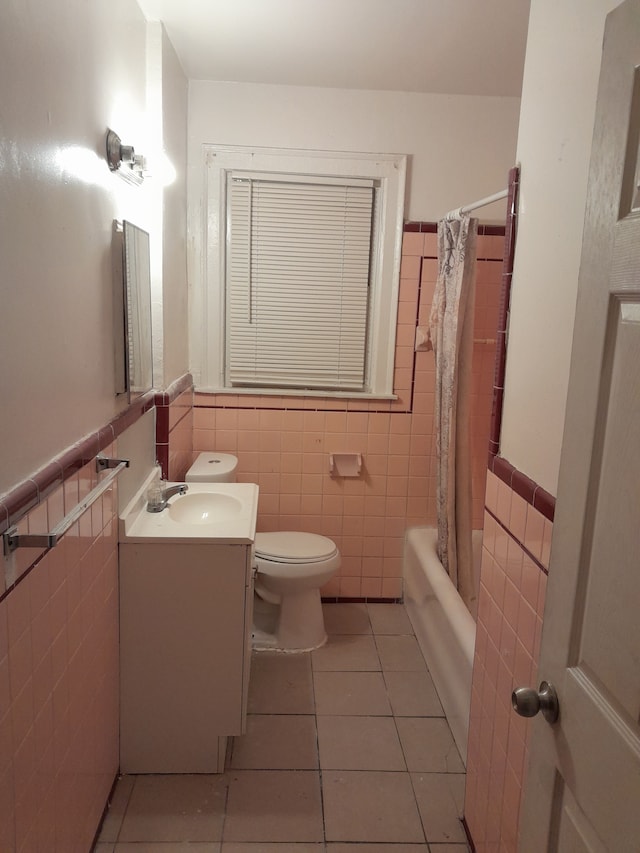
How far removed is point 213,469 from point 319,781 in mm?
1347

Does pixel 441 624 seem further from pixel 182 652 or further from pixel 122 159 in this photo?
pixel 122 159

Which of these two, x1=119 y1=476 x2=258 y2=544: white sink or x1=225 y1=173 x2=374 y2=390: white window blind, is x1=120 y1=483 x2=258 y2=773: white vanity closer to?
x1=119 y1=476 x2=258 y2=544: white sink

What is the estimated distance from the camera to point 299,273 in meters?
3.10

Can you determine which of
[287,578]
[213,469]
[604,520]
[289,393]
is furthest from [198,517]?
[604,520]

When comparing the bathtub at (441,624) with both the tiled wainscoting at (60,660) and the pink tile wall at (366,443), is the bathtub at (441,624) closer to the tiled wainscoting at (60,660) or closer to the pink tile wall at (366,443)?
the pink tile wall at (366,443)

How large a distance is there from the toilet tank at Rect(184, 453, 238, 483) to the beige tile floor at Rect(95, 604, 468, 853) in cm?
83

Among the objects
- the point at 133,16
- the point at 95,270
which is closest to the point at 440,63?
the point at 133,16

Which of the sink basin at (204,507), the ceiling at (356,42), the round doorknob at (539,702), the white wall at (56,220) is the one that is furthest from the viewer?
the sink basin at (204,507)

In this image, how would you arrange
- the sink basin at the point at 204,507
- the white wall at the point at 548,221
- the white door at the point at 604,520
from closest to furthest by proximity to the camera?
the white door at the point at 604,520
the white wall at the point at 548,221
the sink basin at the point at 204,507

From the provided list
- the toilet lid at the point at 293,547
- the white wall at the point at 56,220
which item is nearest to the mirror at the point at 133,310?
the white wall at the point at 56,220

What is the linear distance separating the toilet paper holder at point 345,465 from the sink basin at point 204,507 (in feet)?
2.85

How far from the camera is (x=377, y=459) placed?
10.7 ft

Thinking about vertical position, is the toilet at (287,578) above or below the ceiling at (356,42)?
below

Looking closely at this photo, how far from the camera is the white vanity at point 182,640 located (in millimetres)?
2014
